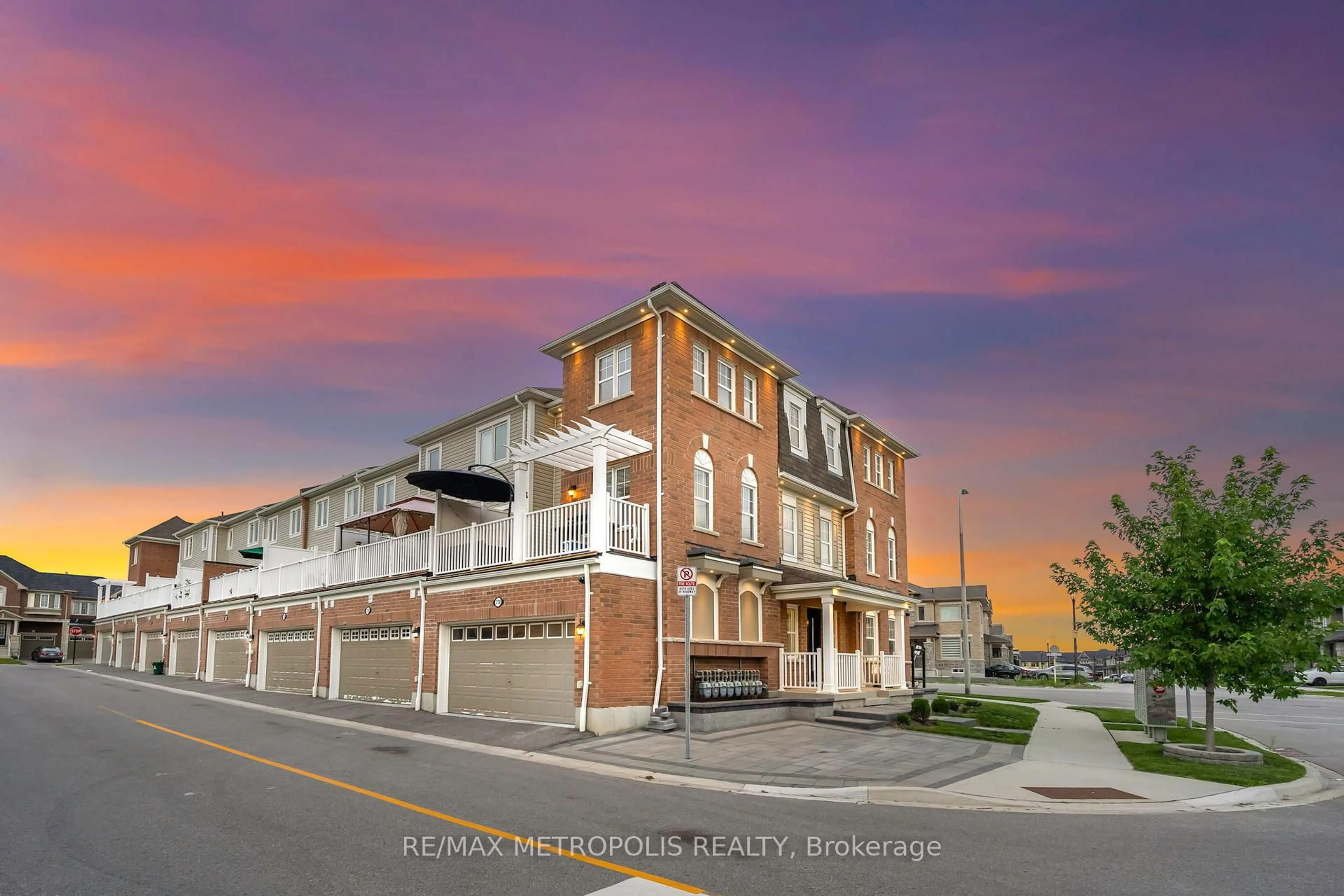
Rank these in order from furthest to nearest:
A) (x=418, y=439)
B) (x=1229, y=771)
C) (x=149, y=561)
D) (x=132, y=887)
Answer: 1. (x=149, y=561)
2. (x=418, y=439)
3. (x=1229, y=771)
4. (x=132, y=887)

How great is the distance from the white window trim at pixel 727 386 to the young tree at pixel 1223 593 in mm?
10258

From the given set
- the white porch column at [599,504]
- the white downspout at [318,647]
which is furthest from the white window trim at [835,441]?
the white downspout at [318,647]

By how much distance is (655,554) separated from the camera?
1961 cm

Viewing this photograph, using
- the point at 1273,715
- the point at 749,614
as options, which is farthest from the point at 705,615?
the point at 1273,715

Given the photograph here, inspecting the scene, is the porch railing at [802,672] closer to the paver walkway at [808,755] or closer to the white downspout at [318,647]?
the paver walkway at [808,755]

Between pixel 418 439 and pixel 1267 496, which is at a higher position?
pixel 418 439

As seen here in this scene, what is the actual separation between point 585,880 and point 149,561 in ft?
204

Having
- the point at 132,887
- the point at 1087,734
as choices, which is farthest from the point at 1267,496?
the point at 132,887

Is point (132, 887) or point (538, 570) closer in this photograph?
point (132, 887)

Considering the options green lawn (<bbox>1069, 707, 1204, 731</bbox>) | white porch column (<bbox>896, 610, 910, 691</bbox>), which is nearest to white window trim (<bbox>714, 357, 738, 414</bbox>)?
white porch column (<bbox>896, 610, 910, 691</bbox>)

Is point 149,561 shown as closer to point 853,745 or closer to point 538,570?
point 538,570

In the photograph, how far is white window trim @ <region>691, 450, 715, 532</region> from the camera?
2103 centimetres

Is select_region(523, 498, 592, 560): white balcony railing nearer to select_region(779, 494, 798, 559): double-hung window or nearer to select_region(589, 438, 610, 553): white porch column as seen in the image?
select_region(589, 438, 610, 553): white porch column

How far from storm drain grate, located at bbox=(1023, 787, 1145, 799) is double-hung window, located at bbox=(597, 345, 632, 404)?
12839 millimetres
